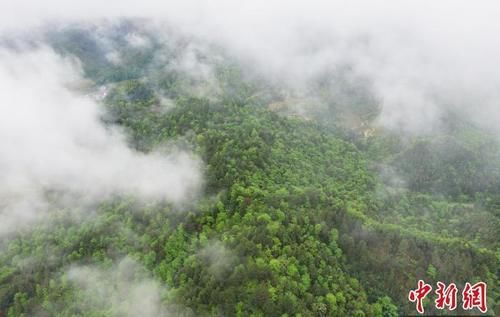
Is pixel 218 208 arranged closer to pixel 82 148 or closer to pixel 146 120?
pixel 146 120

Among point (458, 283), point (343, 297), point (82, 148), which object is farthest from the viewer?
point (82, 148)

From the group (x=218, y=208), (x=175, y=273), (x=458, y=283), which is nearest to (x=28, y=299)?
(x=175, y=273)

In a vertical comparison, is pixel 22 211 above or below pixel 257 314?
above

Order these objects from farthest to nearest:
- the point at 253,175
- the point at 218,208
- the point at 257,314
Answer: the point at 253,175
the point at 218,208
the point at 257,314

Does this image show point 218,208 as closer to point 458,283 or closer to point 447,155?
point 458,283

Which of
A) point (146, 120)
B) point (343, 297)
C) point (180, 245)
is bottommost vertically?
point (343, 297)

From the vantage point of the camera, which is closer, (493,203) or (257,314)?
(257,314)
